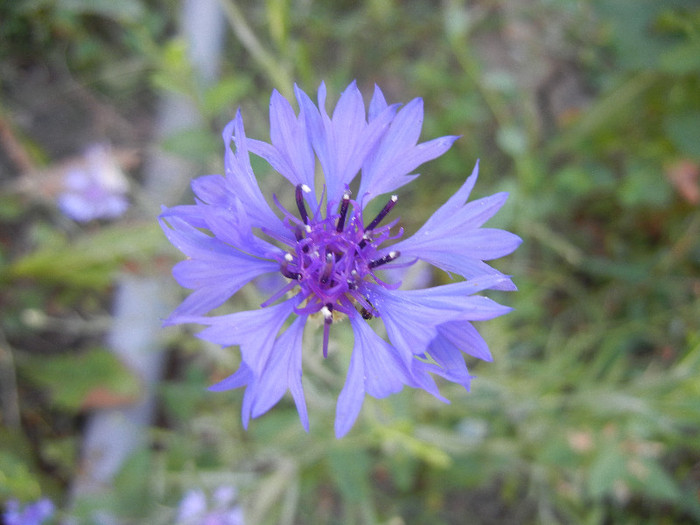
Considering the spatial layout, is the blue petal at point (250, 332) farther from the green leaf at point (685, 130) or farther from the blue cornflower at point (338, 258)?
the green leaf at point (685, 130)

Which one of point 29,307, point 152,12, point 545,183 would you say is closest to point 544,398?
point 545,183

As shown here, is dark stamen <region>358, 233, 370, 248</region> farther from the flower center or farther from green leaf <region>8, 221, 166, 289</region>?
green leaf <region>8, 221, 166, 289</region>

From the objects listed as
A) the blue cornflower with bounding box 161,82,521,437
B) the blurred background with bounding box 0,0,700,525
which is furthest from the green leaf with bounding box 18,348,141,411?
the blue cornflower with bounding box 161,82,521,437

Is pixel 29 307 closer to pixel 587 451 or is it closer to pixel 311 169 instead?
pixel 311 169

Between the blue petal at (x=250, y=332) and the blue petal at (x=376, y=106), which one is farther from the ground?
the blue petal at (x=376, y=106)

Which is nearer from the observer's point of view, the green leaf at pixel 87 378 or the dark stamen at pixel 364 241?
the dark stamen at pixel 364 241

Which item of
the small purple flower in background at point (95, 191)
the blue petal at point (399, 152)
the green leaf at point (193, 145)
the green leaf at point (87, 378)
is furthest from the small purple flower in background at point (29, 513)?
the blue petal at point (399, 152)
